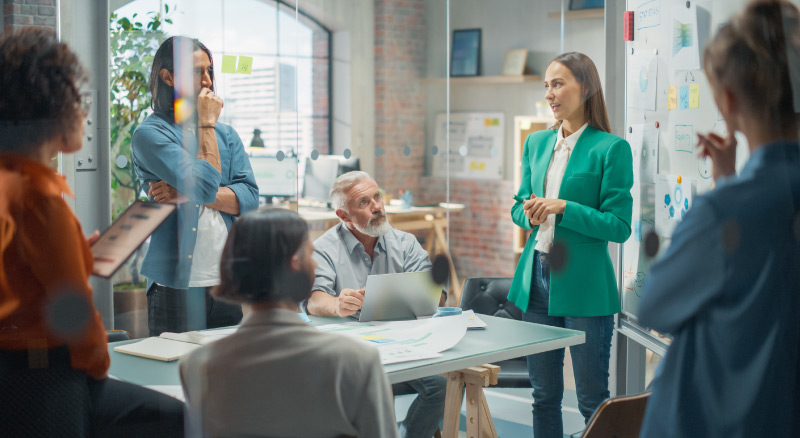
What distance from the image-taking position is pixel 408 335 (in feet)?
6.89

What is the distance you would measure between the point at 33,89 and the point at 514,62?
4.24 meters

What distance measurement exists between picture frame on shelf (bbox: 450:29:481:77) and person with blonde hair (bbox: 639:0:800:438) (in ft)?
10.9

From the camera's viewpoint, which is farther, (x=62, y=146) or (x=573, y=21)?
(x=573, y=21)

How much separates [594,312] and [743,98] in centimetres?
137

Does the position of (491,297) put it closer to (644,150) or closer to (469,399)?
(469,399)

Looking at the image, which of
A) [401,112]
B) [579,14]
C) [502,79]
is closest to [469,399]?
[401,112]

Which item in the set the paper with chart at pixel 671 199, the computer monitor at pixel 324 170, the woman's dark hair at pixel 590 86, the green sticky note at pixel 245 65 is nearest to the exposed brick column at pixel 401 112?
the computer monitor at pixel 324 170

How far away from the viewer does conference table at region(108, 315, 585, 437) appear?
4.91 feet

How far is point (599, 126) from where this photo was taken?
2.42 m

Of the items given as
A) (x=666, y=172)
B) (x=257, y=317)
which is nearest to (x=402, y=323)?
(x=666, y=172)

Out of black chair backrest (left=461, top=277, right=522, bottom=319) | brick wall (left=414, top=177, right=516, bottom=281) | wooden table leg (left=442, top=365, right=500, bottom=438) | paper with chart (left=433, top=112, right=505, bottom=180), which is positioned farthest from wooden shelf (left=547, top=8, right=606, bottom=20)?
wooden table leg (left=442, top=365, right=500, bottom=438)

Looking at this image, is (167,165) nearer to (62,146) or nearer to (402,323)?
(62,146)

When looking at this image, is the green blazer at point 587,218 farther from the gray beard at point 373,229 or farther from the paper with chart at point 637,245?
the gray beard at point 373,229

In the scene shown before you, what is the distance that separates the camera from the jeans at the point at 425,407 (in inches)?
103
